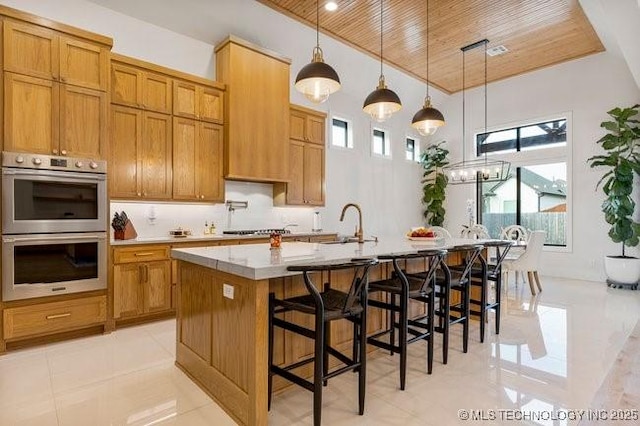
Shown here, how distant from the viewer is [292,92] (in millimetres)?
5980

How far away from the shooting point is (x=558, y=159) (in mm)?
6738

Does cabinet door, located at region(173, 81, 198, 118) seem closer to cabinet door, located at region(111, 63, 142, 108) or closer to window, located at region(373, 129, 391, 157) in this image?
cabinet door, located at region(111, 63, 142, 108)

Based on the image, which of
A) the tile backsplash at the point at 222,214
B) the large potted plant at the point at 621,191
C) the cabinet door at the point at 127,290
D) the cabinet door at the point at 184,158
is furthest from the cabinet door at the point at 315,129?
the large potted plant at the point at 621,191

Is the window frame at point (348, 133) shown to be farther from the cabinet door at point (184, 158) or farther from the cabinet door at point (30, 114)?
the cabinet door at point (30, 114)

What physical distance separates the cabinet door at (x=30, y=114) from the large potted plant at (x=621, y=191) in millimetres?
7445

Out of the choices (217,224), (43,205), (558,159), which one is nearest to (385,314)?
(217,224)

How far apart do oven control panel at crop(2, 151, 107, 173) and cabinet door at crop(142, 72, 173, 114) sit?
0.98m

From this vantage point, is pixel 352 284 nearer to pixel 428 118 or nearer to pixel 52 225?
pixel 428 118

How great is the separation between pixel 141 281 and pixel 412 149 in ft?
21.9

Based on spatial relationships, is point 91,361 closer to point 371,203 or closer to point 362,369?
point 362,369

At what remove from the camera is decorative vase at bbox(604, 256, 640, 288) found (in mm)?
5582

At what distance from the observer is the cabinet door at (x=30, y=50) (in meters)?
3.08

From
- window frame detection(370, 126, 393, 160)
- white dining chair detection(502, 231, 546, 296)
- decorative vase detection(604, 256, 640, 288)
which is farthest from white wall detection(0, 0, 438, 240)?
decorative vase detection(604, 256, 640, 288)

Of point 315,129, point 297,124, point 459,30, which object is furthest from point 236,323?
point 459,30
